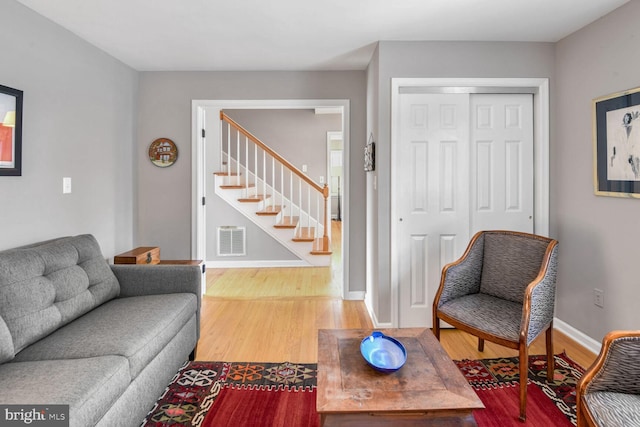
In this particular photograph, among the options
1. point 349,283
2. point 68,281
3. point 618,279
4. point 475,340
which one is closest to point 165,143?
point 68,281

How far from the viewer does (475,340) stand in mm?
2865

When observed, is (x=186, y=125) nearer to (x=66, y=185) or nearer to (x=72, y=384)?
(x=66, y=185)

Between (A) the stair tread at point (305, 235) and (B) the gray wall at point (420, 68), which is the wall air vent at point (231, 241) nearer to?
(A) the stair tread at point (305, 235)

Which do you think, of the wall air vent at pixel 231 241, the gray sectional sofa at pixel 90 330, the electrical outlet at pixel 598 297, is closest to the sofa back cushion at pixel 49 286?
the gray sectional sofa at pixel 90 330

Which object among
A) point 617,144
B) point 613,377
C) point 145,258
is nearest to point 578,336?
point 617,144

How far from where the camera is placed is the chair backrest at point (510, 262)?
2.37m

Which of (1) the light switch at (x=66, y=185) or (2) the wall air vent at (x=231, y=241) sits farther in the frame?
(2) the wall air vent at (x=231, y=241)

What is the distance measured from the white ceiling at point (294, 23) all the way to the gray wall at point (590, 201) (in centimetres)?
21

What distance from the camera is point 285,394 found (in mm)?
2123

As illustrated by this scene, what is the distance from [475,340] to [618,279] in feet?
3.49

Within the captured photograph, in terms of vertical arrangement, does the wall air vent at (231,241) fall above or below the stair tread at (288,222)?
below

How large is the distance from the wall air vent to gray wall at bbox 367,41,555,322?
2.81 m

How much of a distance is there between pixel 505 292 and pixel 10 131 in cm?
336

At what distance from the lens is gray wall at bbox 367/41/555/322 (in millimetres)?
3020
